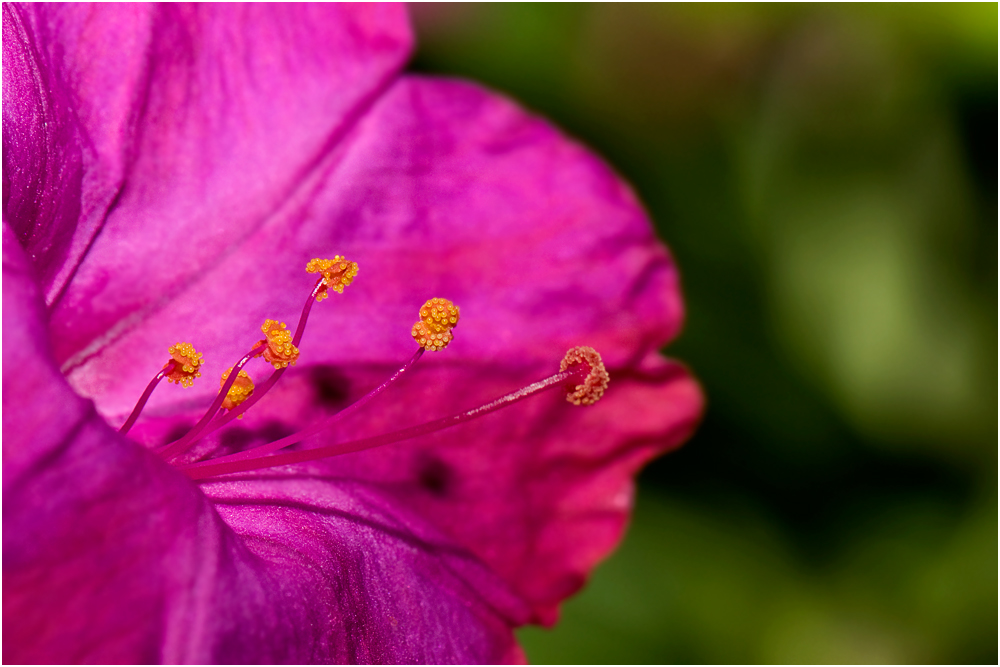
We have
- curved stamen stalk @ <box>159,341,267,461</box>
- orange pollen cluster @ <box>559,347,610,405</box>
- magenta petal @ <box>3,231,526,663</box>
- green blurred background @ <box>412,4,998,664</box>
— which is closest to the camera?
magenta petal @ <box>3,231,526,663</box>

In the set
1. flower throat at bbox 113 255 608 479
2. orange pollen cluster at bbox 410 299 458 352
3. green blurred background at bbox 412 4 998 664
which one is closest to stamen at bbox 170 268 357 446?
flower throat at bbox 113 255 608 479

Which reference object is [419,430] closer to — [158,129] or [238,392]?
[238,392]

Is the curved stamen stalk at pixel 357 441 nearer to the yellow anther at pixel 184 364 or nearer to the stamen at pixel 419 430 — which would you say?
the stamen at pixel 419 430

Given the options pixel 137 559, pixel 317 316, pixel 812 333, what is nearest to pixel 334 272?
pixel 317 316

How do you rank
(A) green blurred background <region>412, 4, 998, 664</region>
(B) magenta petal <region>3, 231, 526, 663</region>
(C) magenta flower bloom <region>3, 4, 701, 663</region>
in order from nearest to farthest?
(B) magenta petal <region>3, 231, 526, 663</region> → (C) magenta flower bloom <region>3, 4, 701, 663</region> → (A) green blurred background <region>412, 4, 998, 664</region>

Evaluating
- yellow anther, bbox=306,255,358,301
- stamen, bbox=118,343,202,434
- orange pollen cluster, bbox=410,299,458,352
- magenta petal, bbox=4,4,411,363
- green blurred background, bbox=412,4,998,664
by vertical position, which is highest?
magenta petal, bbox=4,4,411,363

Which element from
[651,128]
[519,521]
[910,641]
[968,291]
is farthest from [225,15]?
[910,641]

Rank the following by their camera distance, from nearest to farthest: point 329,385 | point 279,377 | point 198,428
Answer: point 198,428 < point 279,377 < point 329,385

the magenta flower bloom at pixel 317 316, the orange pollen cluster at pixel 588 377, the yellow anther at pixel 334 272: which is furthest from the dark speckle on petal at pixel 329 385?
the orange pollen cluster at pixel 588 377

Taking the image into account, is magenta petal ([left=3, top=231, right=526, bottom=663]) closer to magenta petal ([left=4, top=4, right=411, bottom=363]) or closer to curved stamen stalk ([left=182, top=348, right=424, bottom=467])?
curved stamen stalk ([left=182, top=348, right=424, bottom=467])
